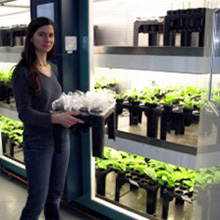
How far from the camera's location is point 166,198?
186 centimetres

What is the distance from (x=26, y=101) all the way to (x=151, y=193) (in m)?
1.10

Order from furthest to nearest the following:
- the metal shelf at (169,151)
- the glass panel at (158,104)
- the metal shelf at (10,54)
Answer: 1. the metal shelf at (10,54)
2. the glass panel at (158,104)
3. the metal shelf at (169,151)

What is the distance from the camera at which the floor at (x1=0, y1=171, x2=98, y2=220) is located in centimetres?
224

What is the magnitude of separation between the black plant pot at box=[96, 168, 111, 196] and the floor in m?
0.22

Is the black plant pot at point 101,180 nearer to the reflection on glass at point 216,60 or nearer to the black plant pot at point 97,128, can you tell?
the black plant pot at point 97,128

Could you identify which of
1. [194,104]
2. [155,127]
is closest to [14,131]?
[155,127]

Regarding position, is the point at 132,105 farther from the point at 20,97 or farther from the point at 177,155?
the point at 20,97

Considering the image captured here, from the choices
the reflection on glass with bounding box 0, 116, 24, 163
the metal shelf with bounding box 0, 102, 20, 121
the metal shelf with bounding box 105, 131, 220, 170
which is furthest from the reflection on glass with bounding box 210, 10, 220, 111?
the reflection on glass with bounding box 0, 116, 24, 163

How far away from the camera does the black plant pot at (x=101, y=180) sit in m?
2.20

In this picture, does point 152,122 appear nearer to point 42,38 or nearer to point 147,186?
point 147,186

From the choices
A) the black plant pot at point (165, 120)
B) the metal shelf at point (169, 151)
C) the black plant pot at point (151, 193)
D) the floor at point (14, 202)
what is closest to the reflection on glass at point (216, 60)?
the metal shelf at point (169, 151)

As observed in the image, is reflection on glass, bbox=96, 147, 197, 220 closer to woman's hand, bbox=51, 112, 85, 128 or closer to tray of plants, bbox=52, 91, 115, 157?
tray of plants, bbox=52, 91, 115, 157

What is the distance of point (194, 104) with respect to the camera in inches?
70.9

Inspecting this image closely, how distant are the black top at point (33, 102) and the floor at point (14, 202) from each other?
105cm
